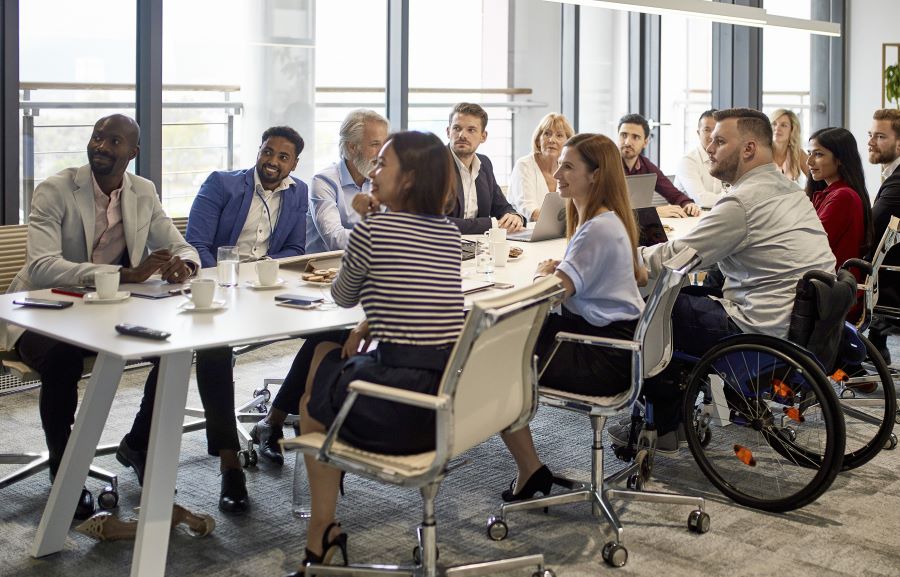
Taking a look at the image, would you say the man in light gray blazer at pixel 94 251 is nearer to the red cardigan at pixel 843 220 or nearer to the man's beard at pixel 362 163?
Result: the man's beard at pixel 362 163

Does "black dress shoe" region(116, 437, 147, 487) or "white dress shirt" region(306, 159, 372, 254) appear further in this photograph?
"white dress shirt" region(306, 159, 372, 254)

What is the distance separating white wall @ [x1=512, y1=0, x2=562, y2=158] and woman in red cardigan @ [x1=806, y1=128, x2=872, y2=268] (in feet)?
9.23

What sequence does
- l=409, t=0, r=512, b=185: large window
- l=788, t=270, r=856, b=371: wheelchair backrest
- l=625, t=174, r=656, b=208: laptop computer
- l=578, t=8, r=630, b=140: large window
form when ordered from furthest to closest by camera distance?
l=578, t=8, r=630, b=140: large window, l=409, t=0, r=512, b=185: large window, l=625, t=174, r=656, b=208: laptop computer, l=788, t=270, r=856, b=371: wheelchair backrest

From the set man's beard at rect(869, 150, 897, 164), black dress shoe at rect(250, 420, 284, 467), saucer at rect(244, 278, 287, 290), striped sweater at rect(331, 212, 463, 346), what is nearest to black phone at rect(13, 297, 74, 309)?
saucer at rect(244, 278, 287, 290)

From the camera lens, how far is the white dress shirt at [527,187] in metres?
5.62

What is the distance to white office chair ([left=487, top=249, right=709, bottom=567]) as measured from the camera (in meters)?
3.01

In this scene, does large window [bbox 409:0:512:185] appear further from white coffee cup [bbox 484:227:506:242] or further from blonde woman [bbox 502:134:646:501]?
blonde woman [bbox 502:134:646:501]

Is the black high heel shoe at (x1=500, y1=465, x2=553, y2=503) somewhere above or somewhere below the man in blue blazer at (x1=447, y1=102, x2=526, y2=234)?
below

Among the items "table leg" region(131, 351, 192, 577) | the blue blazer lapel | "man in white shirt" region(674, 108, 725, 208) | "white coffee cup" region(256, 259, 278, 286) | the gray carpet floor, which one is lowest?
the gray carpet floor

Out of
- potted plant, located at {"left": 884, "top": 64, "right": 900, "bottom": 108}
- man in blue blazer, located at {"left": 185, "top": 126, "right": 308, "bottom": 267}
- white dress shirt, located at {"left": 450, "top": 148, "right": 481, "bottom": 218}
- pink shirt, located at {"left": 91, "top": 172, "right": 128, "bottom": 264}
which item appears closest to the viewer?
pink shirt, located at {"left": 91, "top": 172, "right": 128, "bottom": 264}

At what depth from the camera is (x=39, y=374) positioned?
3.37 meters

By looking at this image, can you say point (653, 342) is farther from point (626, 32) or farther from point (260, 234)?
point (626, 32)

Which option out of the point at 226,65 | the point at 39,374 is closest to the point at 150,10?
the point at 226,65

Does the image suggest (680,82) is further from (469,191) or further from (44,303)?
(44,303)
